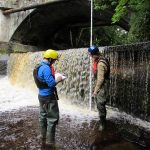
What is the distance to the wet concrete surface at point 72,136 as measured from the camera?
6406 millimetres

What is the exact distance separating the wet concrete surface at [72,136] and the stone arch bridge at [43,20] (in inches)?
373

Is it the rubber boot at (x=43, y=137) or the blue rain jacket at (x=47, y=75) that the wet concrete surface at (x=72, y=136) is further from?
the blue rain jacket at (x=47, y=75)

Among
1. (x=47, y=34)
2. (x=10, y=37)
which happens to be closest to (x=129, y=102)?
(x=10, y=37)

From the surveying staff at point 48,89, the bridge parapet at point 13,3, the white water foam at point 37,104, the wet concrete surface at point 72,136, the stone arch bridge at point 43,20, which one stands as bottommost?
the wet concrete surface at point 72,136

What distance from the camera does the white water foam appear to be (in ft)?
28.2

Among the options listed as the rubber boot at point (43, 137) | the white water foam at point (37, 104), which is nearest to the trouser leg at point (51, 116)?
the rubber boot at point (43, 137)

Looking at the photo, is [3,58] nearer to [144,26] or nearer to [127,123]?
[144,26]

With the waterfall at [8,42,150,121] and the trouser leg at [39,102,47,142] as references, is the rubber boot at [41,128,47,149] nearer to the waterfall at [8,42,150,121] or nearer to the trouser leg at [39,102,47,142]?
the trouser leg at [39,102,47,142]

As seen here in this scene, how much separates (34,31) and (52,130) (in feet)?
56.5

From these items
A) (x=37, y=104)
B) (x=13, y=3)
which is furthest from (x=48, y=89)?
(x=13, y=3)

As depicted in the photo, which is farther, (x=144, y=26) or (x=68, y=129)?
(x=144, y=26)

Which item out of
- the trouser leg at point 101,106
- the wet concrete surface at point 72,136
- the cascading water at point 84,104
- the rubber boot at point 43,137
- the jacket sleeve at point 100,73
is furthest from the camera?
the trouser leg at point 101,106

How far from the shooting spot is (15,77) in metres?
15.5

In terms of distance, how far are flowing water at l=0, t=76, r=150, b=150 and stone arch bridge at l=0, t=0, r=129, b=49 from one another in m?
8.31
